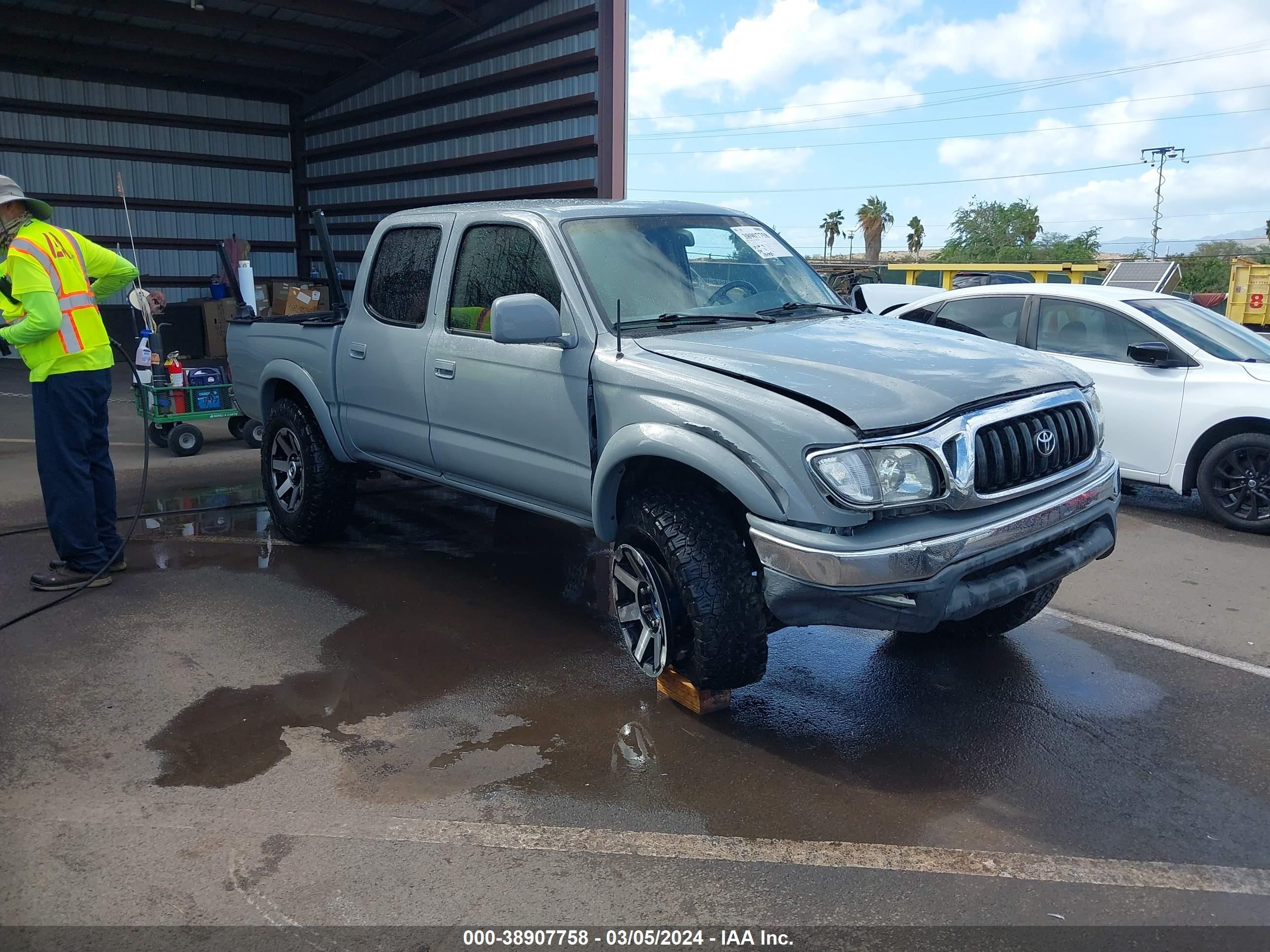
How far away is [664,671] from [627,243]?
1958 mm

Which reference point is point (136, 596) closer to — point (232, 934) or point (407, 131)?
point (232, 934)

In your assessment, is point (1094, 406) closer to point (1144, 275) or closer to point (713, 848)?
point (713, 848)

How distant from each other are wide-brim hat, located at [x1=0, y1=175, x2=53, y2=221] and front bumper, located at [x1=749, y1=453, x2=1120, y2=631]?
425 centimetres

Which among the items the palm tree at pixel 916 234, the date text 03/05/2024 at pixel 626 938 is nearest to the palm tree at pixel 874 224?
the palm tree at pixel 916 234

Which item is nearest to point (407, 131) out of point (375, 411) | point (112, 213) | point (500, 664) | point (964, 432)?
point (112, 213)

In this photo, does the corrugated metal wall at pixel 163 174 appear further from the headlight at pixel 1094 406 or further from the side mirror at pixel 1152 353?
the headlight at pixel 1094 406

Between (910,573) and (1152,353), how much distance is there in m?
4.78

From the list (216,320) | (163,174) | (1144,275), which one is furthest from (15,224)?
(163,174)

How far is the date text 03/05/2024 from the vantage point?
9.20ft

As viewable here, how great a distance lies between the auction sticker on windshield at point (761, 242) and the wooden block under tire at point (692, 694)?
2179 millimetres

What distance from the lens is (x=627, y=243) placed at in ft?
15.9

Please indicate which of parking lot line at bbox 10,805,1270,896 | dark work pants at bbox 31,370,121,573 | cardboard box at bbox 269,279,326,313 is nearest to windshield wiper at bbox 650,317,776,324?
parking lot line at bbox 10,805,1270,896

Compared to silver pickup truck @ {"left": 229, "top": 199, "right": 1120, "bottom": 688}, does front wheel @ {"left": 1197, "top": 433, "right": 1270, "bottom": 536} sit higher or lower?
lower

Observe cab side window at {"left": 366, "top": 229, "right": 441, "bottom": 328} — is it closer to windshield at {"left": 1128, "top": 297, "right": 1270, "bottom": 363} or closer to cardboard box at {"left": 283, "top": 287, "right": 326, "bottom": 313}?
windshield at {"left": 1128, "top": 297, "right": 1270, "bottom": 363}
